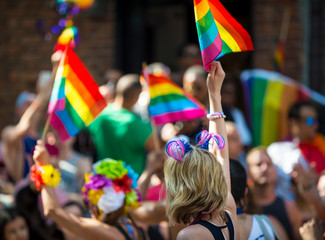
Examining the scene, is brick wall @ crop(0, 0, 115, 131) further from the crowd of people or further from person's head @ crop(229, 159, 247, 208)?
person's head @ crop(229, 159, 247, 208)

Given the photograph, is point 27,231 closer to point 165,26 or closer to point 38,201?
point 38,201

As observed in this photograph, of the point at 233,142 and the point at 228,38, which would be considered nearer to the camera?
the point at 228,38

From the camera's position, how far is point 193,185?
2770mm

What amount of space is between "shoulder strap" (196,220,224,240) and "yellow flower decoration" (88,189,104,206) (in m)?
1.19

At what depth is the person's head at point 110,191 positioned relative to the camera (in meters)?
3.79

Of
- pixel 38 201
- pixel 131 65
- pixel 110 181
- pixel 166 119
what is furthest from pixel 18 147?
pixel 131 65

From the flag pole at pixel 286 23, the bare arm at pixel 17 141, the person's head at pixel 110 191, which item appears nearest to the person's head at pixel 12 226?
the bare arm at pixel 17 141

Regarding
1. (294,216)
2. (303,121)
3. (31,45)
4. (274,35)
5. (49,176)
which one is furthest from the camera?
(31,45)

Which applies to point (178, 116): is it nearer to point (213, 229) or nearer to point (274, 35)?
point (213, 229)

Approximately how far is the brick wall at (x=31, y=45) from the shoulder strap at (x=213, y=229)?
200 inches

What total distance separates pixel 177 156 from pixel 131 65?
5098mm

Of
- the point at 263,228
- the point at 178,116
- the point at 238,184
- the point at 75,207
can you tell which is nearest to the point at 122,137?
the point at 178,116

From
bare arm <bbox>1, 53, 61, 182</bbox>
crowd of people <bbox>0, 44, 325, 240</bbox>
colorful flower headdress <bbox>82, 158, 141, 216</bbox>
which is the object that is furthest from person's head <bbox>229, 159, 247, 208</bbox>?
bare arm <bbox>1, 53, 61, 182</bbox>

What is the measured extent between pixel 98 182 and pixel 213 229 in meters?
1.28
